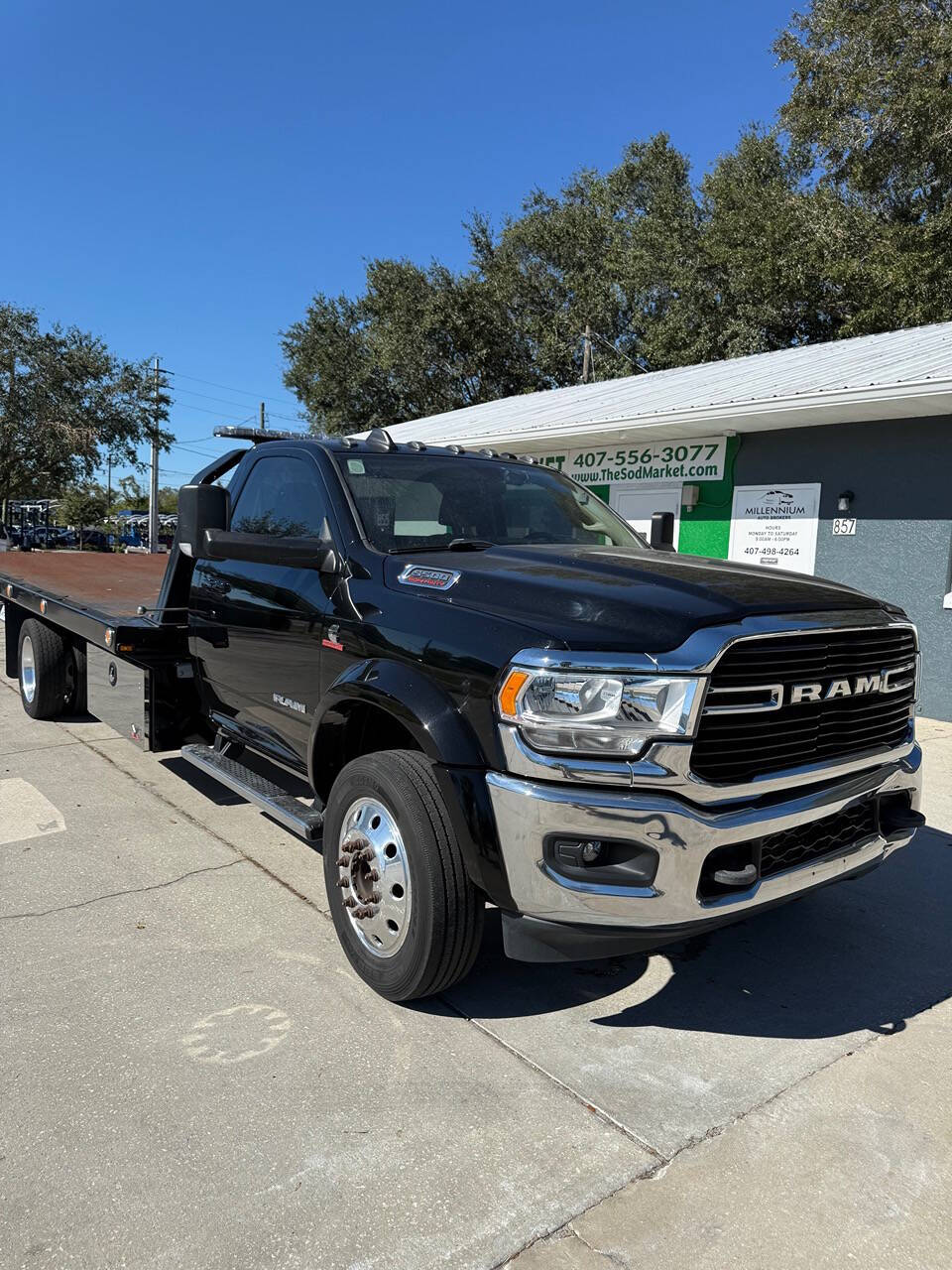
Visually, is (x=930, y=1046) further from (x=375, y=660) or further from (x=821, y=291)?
(x=821, y=291)

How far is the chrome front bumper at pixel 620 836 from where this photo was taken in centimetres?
250

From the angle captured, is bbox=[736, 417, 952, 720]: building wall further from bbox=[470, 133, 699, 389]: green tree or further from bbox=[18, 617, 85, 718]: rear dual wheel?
bbox=[470, 133, 699, 389]: green tree

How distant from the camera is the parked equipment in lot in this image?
2533mm

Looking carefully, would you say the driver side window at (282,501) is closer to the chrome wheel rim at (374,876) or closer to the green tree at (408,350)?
the chrome wheel rim at (374,876)

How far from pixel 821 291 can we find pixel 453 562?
2158 centimetres

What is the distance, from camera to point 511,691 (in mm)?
2613

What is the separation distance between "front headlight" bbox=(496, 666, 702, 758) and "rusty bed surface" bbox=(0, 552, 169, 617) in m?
3.78

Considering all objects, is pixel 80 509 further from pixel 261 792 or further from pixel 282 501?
pixel 261 792

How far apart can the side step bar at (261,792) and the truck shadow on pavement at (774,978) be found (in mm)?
857

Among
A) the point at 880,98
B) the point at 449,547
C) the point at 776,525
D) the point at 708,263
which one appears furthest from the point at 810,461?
the point at 708,263

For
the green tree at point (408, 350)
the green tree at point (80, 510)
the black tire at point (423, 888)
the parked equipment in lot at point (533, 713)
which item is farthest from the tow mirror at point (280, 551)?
the green tree at point (80, 510)

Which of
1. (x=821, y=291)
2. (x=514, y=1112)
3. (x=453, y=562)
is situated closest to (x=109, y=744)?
(x=453, y=562)

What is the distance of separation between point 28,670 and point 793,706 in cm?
644

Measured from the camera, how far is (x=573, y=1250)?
2.11 m
